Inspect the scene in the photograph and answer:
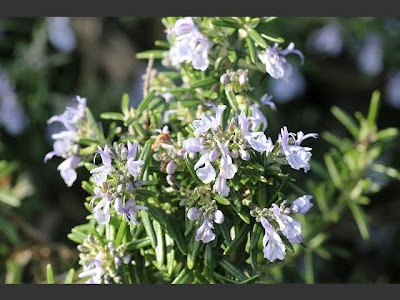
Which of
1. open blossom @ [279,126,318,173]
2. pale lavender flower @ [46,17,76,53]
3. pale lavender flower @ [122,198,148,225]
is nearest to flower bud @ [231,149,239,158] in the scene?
open blossom @ [279,126,318,173]

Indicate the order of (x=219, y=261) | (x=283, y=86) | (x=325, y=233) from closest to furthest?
(x=219, y=261) → (x=325, y=233) → (x=283, y=86)

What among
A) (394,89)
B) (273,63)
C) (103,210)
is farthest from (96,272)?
(394,89)

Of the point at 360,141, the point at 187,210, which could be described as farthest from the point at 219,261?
the point at 360,141

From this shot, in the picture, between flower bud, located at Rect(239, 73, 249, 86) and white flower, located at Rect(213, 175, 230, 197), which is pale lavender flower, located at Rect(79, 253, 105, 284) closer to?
white flower, located at Rect(213, 175, 230, 197)

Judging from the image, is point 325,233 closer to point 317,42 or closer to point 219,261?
point 219,261

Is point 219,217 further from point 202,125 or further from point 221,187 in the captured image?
point 202,125
